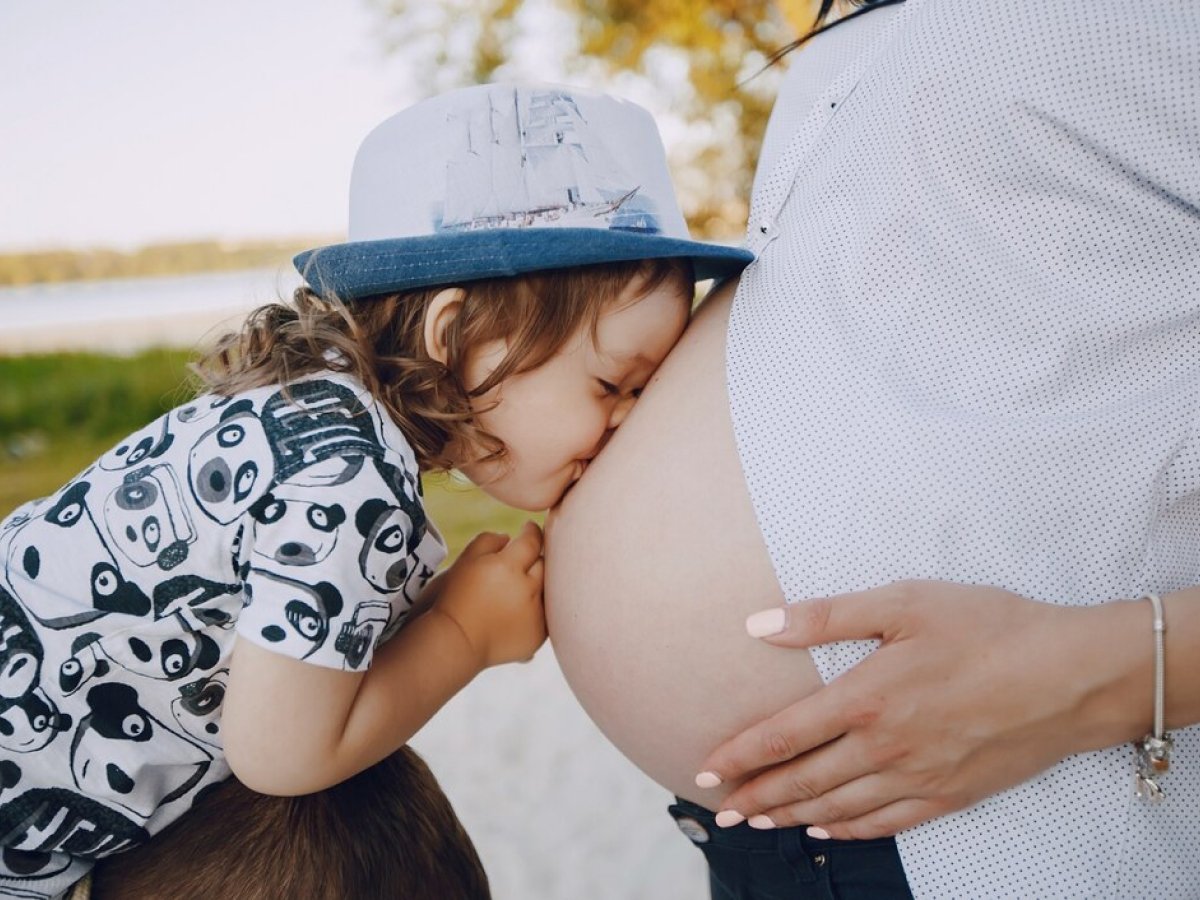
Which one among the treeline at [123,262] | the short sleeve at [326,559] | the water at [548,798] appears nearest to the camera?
the short sleeve at [326,559]

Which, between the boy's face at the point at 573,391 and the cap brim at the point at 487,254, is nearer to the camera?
the cap brim at the point at 487,254

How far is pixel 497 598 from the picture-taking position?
4.60ft

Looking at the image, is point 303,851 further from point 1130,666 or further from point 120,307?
point 120,307

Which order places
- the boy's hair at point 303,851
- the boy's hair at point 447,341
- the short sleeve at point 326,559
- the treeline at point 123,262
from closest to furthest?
the short sleeve at point 326,559
the boy's hair at point 303,851
the boy's hair at point 447,341
the treeline at point 123,262

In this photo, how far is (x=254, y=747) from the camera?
1.11 meters

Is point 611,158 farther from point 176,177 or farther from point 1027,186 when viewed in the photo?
point 176,177

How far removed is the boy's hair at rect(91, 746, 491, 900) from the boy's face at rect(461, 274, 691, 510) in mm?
447

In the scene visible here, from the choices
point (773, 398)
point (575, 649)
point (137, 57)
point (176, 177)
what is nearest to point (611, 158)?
point (773, 398)

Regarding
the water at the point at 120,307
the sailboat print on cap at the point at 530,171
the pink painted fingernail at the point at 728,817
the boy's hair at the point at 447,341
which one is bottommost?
the water at the point at 120,307

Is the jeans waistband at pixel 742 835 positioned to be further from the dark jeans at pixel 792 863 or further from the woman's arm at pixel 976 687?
the woman's arm at pixel 976 687

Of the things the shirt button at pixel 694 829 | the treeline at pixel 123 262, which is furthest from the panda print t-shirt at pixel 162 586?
the treeline at pixel 123 262

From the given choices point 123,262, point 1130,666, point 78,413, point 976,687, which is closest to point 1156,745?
point 1130,666

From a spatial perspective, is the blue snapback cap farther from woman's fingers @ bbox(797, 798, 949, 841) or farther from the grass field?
the grass field

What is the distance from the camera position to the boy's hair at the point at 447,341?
4.34ft
